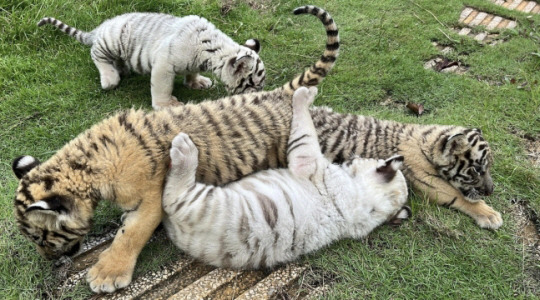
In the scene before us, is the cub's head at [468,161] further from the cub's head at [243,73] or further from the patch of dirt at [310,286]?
the cub's head at [243,73]

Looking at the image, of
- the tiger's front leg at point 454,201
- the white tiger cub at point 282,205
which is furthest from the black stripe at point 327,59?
the tiger's front leg at point 454,201

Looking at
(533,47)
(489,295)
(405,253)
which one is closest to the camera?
(489,295)

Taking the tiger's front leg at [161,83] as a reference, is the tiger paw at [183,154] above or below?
above

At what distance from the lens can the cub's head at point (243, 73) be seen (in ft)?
13.5

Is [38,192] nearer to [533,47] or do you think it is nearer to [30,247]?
[30,247]

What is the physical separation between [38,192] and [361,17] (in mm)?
4388

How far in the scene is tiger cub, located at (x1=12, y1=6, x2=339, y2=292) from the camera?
2.57 meters

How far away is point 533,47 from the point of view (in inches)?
198

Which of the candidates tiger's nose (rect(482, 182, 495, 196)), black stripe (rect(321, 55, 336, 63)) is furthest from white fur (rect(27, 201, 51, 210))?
tiger's nose (rect(482, 182, 495, 196))

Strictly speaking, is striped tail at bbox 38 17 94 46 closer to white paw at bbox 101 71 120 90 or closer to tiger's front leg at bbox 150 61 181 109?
white paw at bbox 101 71 120 90

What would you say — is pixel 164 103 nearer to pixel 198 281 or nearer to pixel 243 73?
pixel 243 73

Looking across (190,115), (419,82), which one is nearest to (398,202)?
(190,115)

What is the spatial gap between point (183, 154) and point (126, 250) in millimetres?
660

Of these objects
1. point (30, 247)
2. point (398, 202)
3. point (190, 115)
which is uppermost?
point (190, 115)
